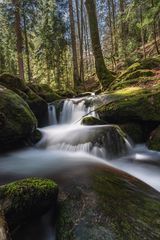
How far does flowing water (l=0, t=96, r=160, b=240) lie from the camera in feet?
18.8

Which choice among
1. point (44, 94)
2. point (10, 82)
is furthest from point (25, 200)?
point (44, 94)

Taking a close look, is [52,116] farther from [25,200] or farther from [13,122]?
Answer: [25,200]

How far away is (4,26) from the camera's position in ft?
69.8

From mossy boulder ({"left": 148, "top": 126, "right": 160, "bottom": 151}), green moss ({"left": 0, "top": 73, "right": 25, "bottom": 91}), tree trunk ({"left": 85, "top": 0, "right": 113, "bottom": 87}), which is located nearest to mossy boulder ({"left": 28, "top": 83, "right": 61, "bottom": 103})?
green moss ({"left": 0, "top": 73, "right": 25, "bottom": 91})

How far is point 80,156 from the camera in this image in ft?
22.5

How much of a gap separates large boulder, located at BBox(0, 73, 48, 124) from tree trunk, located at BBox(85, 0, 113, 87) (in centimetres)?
370

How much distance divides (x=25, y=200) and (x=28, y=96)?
8202 millimetres

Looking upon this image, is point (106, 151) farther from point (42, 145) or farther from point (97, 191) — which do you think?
point (97, 191)

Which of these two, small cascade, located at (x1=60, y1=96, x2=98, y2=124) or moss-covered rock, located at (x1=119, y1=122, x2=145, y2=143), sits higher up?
small cascade, located at (x1=60, y1=96, x2=98, y2=124)

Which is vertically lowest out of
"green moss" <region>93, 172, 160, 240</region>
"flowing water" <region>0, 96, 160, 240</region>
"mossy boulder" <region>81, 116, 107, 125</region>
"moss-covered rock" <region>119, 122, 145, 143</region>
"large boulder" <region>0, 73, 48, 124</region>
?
"green moss" <region>93, 172, 160, 240</region>

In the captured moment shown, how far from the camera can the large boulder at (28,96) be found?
36.1ft

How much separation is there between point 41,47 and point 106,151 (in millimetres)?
17330

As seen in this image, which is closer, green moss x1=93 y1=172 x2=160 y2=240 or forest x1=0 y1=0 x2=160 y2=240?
green moss x1=93 y1=172 x2=160 y2=240

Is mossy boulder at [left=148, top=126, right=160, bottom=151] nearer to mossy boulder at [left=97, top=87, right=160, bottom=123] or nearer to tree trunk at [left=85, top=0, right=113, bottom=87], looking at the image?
mossy boulder at [left=97, top=87, right=160, bottom=123]
